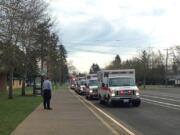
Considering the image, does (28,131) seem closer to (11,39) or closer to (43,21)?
(11,39)

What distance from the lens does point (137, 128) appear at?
1802 cm

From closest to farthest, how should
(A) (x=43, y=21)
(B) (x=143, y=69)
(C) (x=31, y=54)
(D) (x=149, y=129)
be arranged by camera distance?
1. (D) (x=149, y=129)
2. (A) (x=43, y=21)
3. (C) (x=31, y=54)
4. (B) (x=143, y=69)

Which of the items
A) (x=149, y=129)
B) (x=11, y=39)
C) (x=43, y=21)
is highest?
(x=43, y=21)

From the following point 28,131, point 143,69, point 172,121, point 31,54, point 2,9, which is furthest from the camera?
point 143,69

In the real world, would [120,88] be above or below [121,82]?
below

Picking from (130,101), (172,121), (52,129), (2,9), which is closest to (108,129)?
(52,129)

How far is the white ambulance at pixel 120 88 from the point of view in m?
32.2

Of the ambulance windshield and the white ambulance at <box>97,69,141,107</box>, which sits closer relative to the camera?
the white ambulance at <box>97,69,141,107</box>

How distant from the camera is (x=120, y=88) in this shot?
3253cm

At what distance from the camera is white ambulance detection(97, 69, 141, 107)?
3222cm

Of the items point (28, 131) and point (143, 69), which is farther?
point (143, 69)

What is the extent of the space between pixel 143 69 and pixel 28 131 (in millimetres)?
122490

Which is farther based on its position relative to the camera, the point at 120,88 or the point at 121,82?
the point at 121,82

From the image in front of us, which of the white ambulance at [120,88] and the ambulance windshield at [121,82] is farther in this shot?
the ambulance windshield at [121,82]
